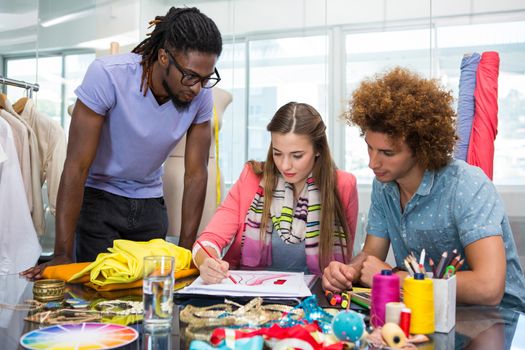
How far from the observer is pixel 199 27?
1722 mm

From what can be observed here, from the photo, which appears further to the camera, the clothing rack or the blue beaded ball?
the clothing rack

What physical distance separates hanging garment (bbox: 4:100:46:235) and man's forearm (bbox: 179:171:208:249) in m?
1.11

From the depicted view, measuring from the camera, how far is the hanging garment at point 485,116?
2.30 meters

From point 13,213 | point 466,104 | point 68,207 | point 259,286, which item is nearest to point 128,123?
point 68,207

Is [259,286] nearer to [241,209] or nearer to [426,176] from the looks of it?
[426,176]

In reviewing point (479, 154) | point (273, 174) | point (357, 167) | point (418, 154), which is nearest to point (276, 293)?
point (418, 154)

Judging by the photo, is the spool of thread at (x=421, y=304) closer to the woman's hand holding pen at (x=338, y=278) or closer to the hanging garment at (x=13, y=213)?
the woman's hand holding pen at (x=338, y=278)

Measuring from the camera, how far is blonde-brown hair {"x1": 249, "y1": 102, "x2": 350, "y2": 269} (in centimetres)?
179

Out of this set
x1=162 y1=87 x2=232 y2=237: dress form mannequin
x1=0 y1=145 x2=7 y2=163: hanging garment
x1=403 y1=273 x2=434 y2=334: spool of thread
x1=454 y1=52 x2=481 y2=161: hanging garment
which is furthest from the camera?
x1=162 y1=87 x2=232 y2=237: dress form mannequin

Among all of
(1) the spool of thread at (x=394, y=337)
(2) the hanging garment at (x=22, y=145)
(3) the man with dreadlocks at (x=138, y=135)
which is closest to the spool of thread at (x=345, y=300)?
(1) the spool of thread at (x=394, y=337)

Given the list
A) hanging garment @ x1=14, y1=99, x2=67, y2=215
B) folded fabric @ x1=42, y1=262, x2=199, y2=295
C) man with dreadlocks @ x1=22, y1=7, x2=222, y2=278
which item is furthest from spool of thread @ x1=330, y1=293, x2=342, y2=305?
hanging garment @ x1=14, y1=99, x2=67, y2=215

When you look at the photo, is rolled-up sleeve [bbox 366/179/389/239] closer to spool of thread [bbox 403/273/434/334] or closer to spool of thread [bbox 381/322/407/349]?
spool of thread [bbox 403/273/434/334]

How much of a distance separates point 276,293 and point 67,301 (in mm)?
445

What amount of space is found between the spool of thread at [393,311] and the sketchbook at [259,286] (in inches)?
11.0
